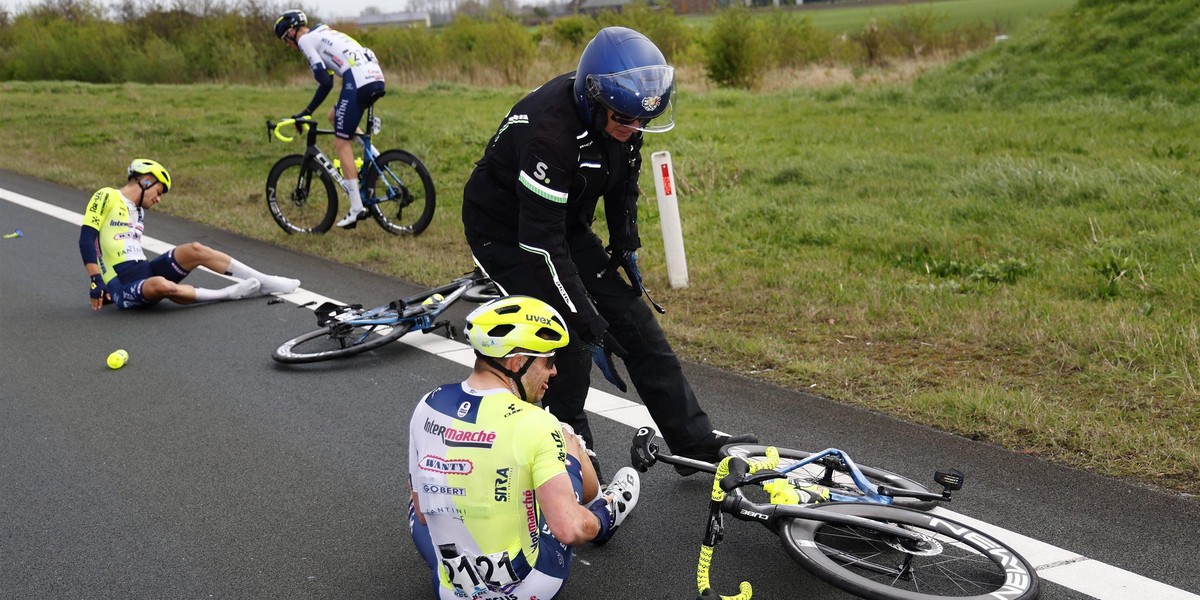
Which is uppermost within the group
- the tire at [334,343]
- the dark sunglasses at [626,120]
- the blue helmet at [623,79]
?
the blue helmet at [623,79]

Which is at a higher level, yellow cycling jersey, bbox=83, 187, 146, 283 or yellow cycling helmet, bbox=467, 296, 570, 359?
yellow cycling helmet, bbox=467, 296, 570, 359

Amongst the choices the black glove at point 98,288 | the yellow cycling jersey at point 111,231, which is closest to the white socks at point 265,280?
the yellow cycling jersey at point 111,231

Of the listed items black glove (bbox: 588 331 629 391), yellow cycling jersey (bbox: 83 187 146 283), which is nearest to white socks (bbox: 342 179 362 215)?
yellow cycling jersey (bbox: 83 187 146 283)

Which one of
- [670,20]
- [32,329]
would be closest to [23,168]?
[32,329]

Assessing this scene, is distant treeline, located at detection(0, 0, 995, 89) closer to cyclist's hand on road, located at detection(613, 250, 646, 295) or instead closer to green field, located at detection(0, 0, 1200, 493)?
green field, located at detection(0, 0, 1200, 493)

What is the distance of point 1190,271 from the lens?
8180mm

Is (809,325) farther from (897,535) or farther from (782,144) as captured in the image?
(782,144)

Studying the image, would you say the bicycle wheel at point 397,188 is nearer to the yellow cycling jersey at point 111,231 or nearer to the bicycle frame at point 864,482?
the yellow cycling jersey at point 111,231

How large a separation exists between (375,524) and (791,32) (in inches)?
1067

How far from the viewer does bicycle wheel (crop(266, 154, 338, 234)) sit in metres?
11.8

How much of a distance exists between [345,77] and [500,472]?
837 centimetres

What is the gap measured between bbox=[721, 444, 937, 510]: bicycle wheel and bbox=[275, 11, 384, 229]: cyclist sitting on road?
7.18m

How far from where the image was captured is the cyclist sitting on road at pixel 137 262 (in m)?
9.12

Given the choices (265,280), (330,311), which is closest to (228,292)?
(265,280)
